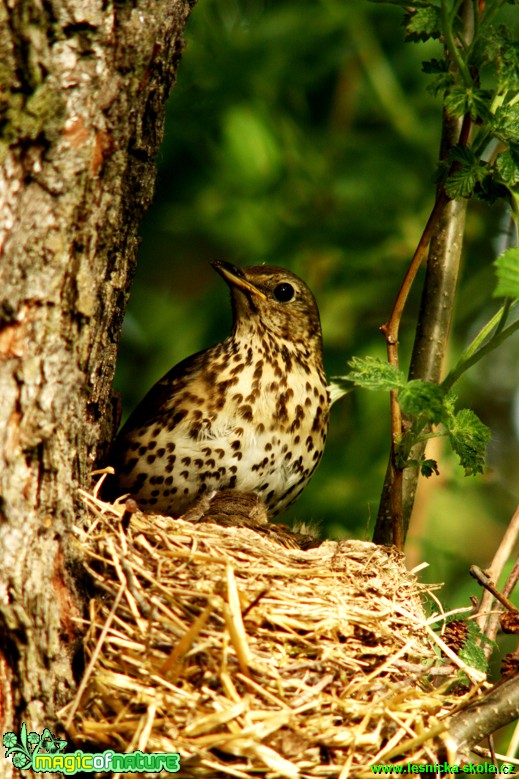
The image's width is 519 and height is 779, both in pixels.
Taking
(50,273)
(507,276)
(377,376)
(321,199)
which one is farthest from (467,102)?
(321,199)

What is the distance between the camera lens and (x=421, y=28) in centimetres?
312

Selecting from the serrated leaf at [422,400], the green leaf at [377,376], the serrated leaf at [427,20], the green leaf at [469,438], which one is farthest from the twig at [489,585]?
the serrated leaf at [427,20]

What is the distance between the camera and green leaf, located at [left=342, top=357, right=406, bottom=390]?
3.06 metres

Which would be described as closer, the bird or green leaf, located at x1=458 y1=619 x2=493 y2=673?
green leaf, located at x1=458 y1=619 x2=493 y2=673

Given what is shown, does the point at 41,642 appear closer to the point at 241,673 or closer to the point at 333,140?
the point at 241,673

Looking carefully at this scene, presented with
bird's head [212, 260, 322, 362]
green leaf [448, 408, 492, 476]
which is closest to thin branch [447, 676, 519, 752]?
green leaf [448, 408, 492, 476]

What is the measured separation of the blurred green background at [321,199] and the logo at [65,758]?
270cm

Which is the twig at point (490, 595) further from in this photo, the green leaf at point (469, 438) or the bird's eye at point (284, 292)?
the bird's eye at point (284, 292)

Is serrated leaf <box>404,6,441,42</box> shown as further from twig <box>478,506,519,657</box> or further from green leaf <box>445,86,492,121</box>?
twig <box>478,506,519,657</box>

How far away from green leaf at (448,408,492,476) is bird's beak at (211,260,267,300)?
1.79 m

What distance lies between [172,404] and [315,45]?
2.48 metres

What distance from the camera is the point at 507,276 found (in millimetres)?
2648

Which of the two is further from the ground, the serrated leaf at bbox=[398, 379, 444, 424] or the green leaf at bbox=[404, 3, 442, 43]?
the green leaf at bbox=[404, 3, 442, 43]

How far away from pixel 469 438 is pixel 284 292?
1922mm
